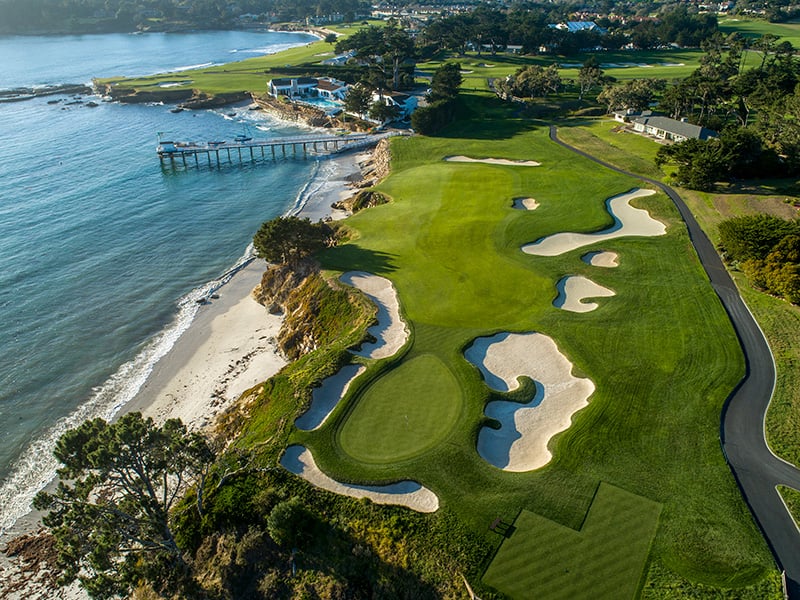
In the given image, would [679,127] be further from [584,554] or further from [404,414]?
[584,554]

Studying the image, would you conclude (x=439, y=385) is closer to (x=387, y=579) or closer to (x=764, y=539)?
(x=387, y=579)

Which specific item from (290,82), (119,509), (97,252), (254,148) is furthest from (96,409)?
(290,82)

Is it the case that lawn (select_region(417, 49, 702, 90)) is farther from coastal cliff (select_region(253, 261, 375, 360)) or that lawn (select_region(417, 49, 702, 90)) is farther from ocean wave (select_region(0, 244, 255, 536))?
ocean wave (select_region(0, 244, 255, 536))

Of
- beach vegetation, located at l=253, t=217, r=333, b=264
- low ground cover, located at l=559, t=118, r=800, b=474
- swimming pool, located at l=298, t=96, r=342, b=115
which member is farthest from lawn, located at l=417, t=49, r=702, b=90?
beach vegetation, located at l=253, t=217, r=333, b=264

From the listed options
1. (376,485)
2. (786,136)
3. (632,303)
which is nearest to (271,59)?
(786,136)

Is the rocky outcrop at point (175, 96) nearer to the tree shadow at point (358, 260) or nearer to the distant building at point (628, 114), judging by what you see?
the distant building at point (628, 114)

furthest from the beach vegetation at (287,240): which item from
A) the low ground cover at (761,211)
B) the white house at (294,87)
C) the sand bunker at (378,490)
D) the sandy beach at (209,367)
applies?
the white house at (294,87)
